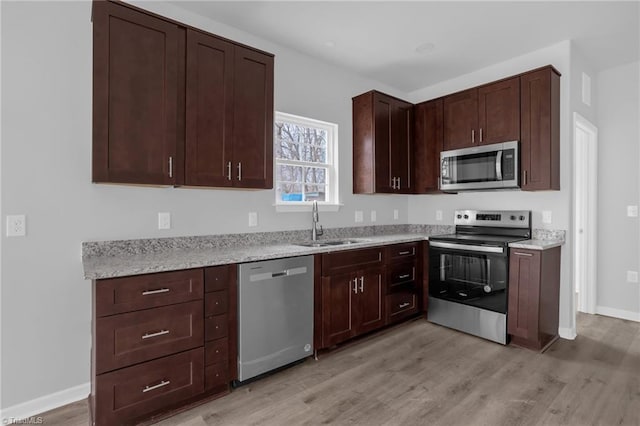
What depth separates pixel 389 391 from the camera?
7.51 feet

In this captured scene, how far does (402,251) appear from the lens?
3467mm

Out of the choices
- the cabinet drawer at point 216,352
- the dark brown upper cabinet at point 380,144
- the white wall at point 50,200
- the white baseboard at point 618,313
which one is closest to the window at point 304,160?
the dark brown upper cabinet at point 380,144

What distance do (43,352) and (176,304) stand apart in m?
0.94

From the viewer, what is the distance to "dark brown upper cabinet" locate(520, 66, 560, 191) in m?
3.06

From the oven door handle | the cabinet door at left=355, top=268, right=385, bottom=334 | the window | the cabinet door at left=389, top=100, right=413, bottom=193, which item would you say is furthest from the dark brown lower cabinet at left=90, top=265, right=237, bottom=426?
the cabinet door at left=389, top=100, right=413, bottom=193

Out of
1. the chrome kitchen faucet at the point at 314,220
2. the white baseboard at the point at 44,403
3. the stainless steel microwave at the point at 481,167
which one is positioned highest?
the stainless steel microwave at the point at 481,167

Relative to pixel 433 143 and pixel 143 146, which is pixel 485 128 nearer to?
pixel 433 143

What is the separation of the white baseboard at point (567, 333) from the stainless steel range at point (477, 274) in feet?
2.30

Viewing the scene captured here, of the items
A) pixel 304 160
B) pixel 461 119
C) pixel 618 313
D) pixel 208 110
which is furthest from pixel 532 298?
pixel 208 110

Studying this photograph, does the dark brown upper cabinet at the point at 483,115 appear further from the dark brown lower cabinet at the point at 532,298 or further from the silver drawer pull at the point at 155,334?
the silver drawer pull at the point at 155,334

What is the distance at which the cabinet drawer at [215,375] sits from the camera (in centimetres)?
210

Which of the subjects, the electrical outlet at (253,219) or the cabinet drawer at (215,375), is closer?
the cabinet drawer at (215,375)

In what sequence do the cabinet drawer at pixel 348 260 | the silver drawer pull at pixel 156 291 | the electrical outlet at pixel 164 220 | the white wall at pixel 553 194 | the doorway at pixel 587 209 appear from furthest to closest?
the doorway at pixel 587 209
the white wall at pixel 553 194
the cabinet drawer at pixel 348 260
the electrical outlet at pixel 164 220
the silver drawer pull at pixel 156 291

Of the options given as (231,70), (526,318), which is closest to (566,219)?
(526,318)
